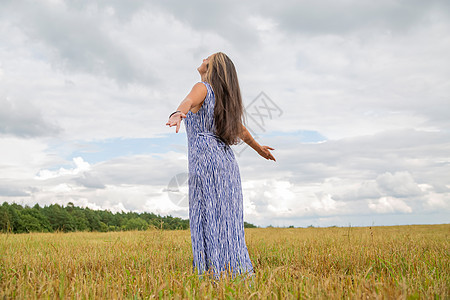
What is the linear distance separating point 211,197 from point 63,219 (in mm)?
22489

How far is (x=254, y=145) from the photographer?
5.42 meters

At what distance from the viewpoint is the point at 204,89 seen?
4.40m

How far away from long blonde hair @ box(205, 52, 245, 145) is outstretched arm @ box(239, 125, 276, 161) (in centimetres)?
27

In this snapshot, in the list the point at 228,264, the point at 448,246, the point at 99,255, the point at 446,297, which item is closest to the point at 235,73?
the point at 228,264

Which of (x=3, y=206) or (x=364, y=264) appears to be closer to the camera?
(x=364, y=264)

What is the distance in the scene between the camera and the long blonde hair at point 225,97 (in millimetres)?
4586

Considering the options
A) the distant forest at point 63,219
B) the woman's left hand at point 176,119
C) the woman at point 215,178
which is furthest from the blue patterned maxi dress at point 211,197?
the distant forest at point 63,219

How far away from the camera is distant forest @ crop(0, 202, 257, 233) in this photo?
69.6 feet

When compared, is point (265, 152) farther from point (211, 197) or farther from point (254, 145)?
point (211, 197)

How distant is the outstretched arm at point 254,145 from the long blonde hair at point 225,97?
266 millimetres

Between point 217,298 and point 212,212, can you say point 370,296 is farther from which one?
point 212,212

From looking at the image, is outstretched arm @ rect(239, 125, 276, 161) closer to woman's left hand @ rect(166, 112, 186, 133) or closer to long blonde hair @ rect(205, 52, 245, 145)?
long blonde hair @ rect(205, 52, 245, 145)

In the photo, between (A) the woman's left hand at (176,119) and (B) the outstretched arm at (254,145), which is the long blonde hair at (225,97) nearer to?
(B) the outstretched arm at (254,145)

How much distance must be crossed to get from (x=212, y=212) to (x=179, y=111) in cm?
139
